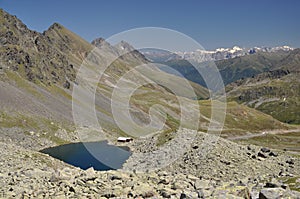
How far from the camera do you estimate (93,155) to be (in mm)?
105250

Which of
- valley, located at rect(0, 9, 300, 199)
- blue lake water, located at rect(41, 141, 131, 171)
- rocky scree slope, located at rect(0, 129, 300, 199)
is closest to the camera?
rocky scree slope, located at rect(0, 129, 300, 199)

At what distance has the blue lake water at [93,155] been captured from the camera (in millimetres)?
85238

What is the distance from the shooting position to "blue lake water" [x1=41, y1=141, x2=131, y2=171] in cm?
8524

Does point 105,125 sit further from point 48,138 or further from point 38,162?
point 38,162

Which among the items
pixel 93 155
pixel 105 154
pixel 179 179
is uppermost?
pixel 179 179

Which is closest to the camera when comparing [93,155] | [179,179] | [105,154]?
[179,179]

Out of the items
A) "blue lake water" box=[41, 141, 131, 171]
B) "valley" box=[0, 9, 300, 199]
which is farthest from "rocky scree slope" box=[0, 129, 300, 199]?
"blue lake water" box=[41, 141, 131, 171]

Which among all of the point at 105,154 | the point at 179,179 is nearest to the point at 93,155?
the point at 105,154

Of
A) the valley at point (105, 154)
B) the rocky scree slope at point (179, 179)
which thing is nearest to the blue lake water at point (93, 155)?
the valley at point (105, 154)

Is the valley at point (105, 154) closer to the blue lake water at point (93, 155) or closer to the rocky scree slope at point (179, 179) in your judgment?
the rocky scree slope at point (179, 179)

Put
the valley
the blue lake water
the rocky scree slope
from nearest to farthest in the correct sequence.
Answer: the rocky scree slope, the valley, the blue lake water

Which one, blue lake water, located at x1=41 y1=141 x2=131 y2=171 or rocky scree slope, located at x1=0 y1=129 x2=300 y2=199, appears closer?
rocky scree slope, located at x1=0 y1=129 x2=300 y2=199

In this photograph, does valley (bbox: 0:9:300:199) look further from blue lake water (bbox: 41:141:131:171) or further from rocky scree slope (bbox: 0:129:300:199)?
blue lake water (bbox: 41:141:131:171)

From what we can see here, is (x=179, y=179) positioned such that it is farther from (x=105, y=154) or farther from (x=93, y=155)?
(x=93, y=155)
